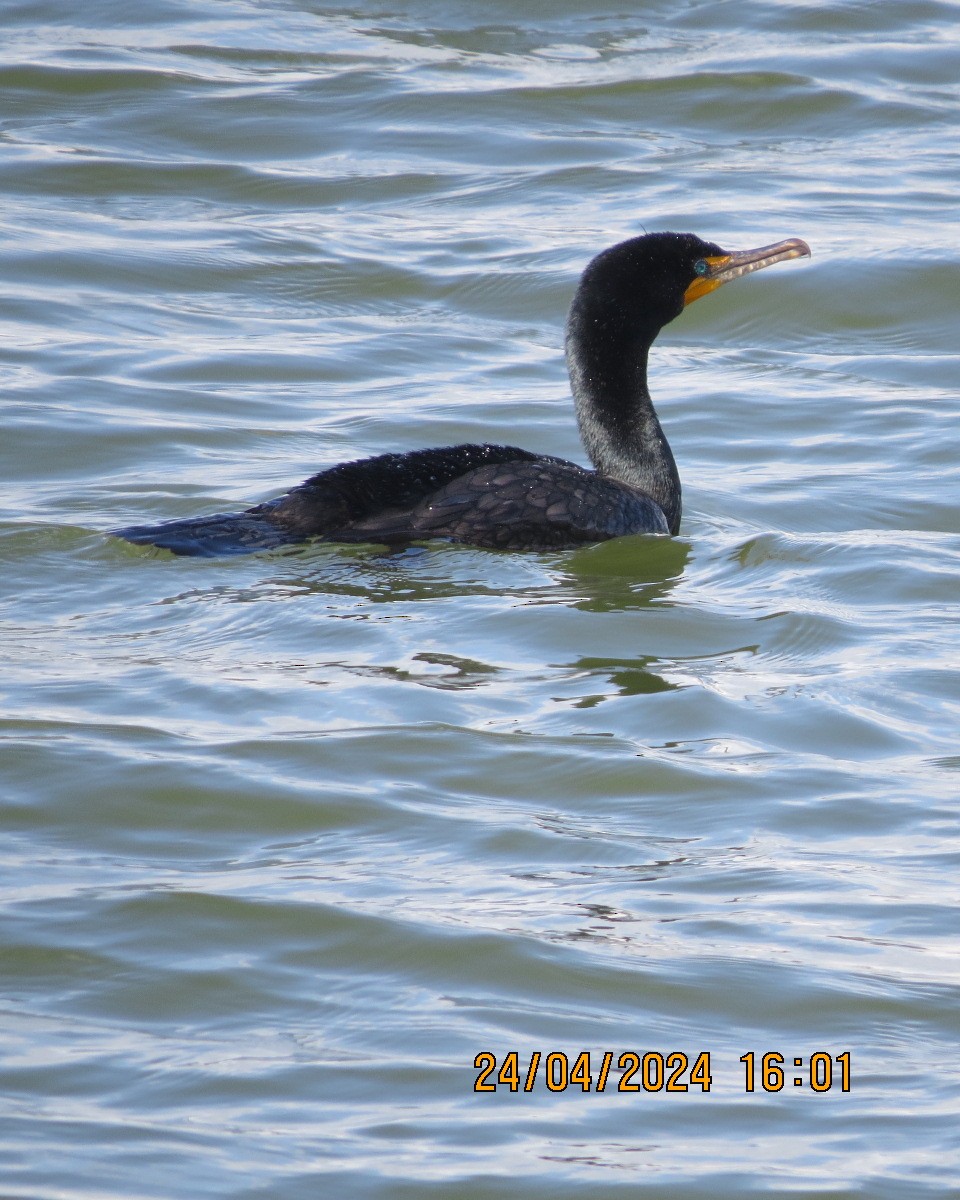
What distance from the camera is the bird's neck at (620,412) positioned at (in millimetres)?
8375

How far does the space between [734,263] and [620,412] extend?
0.82 metres

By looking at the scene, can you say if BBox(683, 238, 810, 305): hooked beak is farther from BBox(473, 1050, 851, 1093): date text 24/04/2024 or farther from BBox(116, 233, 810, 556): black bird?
BBox(473, 1050, 851, 1093): date text 24/04/2024

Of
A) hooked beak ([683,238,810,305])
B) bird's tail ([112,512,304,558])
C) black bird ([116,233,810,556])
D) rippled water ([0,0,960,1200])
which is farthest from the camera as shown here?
hooked beak ([683,238,810,305])

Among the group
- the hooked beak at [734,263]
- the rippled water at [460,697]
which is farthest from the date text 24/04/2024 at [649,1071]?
the hooked beak at [734,263]

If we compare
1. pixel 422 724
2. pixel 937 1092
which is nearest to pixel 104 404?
pixel 422 724

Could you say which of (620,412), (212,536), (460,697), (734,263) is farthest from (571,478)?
(460,697)

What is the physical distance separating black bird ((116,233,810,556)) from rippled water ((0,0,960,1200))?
13 centimetres

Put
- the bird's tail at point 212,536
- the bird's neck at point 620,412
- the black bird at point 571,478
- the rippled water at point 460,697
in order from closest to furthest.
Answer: the rippled water at point 460,697 < the bird's tail at point 212,536 < the black bird at point 571,478 < the bird's neck at point 620,412

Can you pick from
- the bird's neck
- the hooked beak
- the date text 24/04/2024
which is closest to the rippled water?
the date text 24/04/2024

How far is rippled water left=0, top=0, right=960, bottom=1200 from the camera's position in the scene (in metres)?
3.97

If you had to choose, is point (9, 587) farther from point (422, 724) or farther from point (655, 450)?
point (655, 450)

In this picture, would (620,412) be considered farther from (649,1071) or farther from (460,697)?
(649,1071)

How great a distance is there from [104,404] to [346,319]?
7.62 ft

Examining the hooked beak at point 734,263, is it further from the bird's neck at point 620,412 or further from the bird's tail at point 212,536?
the bird's tail at point 212,536
